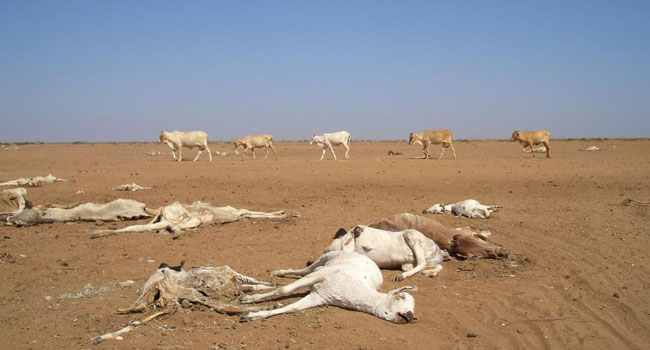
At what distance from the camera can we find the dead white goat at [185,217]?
Result: 998 centimetres

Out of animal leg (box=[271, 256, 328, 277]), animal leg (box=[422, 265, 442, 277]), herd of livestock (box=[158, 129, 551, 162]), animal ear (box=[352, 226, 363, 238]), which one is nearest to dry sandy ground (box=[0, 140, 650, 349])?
animal leg (box=[422, 265, 442, 277])

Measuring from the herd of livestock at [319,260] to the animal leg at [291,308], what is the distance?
0.4 inches

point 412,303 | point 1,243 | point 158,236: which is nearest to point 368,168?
point 158,236

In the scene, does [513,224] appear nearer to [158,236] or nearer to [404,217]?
[404,217]

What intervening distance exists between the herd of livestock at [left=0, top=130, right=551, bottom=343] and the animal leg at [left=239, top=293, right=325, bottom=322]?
1 centimetres

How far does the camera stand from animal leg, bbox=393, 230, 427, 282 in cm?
721

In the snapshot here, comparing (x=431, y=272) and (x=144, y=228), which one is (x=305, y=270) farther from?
(x=144, y=228)

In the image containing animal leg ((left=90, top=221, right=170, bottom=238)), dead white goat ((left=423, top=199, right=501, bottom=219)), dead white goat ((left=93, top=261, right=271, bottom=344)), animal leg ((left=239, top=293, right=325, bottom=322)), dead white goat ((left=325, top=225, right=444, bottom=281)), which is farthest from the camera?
dead white goat ((left=423, top=199, right=501, bottom=219))

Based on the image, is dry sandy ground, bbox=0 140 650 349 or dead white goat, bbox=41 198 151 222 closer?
dry sandy ground, bbox=0 140 650 349

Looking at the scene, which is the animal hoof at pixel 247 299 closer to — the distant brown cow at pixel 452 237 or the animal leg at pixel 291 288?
the animal leg at pixel 291 288

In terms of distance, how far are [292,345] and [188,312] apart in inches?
54.7

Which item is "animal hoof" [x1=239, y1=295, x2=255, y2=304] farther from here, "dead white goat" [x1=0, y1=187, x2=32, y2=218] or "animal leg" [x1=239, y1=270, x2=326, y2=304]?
"dead white goat" [x1=0, y1=187, x2=32, y2=218]

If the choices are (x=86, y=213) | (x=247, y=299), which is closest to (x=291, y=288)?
(x=247, y=299)

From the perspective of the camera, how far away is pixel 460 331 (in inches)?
222
